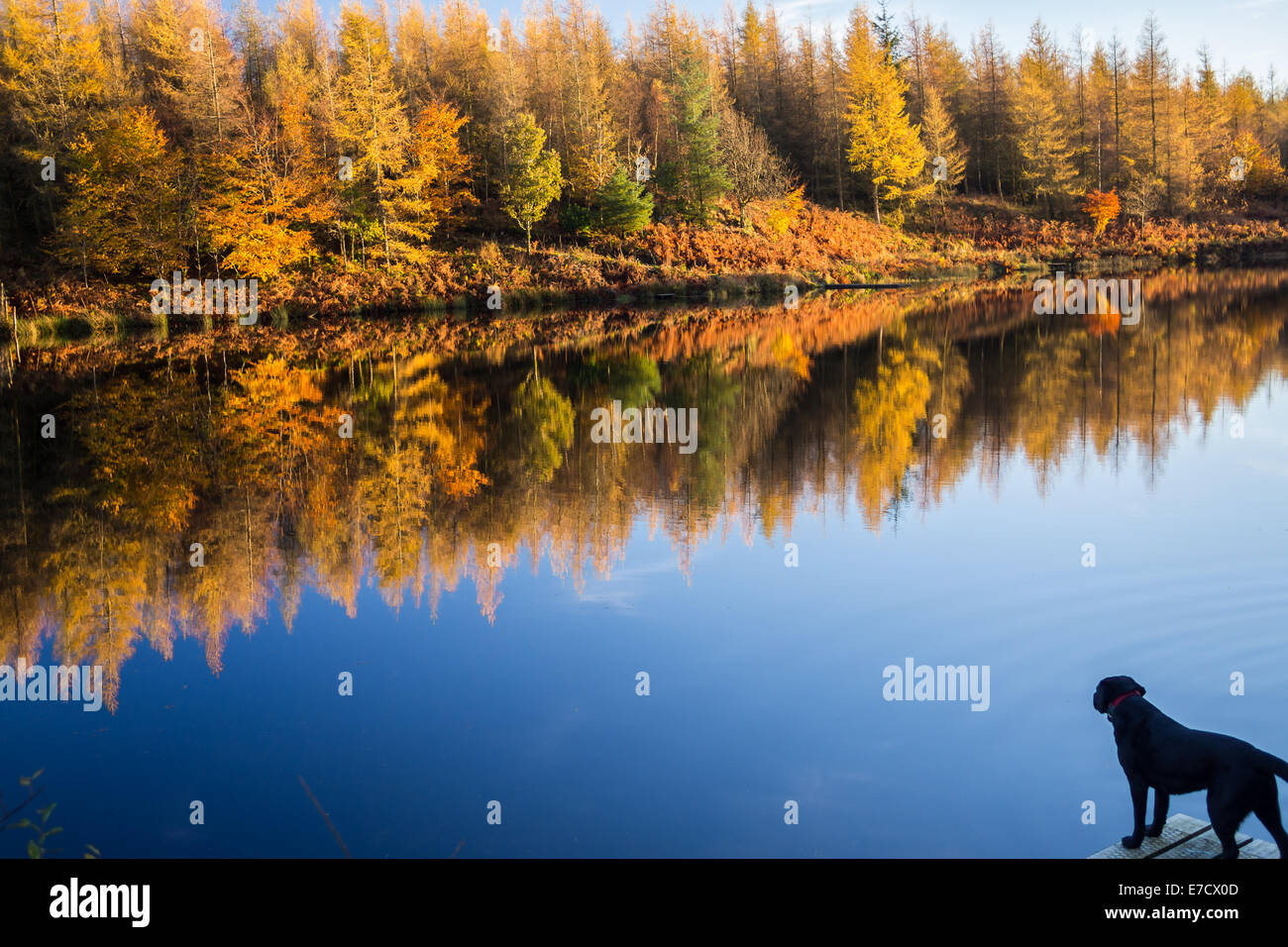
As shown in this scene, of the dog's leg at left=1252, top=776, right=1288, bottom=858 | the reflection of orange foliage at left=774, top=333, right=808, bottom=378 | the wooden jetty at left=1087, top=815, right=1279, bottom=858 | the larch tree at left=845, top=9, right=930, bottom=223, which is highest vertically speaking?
the larch tree at left=845, top=9, right=930, bottom=223

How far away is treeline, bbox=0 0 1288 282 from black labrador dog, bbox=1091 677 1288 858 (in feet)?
117

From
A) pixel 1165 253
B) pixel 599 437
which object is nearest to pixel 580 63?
pixel 1165 253

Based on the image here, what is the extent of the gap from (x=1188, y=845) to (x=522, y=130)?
4077cm

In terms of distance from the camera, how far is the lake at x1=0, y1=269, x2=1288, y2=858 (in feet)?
15.5

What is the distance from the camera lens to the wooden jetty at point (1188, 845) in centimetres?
358

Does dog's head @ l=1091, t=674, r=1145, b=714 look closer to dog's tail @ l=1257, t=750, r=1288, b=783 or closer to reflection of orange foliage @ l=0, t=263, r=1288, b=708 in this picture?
dog's tail @ l=1257, t=750, r=1288, b=783

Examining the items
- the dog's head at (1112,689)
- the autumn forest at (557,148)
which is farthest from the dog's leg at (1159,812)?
the autumn forest at (557,148)

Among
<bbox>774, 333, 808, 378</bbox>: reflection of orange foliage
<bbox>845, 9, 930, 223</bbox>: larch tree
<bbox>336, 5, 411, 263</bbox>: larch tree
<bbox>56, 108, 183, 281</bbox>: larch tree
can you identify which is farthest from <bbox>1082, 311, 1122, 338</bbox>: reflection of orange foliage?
<bbox>56, 108, 183, 281</bbox>: larch tree

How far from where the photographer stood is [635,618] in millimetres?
7031

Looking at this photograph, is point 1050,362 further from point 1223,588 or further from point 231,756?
point 231,756

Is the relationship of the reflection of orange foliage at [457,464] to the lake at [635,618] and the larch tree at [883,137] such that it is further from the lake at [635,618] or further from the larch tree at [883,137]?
the larch tree at [883,137]

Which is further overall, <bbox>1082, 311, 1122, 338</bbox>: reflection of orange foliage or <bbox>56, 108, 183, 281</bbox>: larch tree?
<bbox>56, 108, 183, 281</bbox>: larch tree

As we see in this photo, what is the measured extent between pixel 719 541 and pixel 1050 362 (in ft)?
40.9
